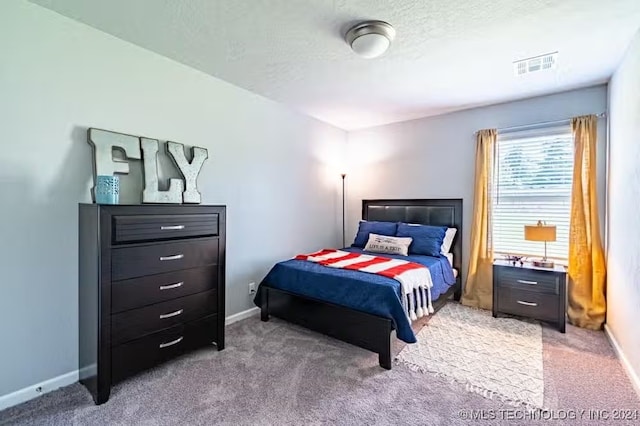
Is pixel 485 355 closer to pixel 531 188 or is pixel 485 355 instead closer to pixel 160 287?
pixel 531 188

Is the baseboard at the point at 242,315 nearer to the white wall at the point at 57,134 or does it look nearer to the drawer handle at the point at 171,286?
the drawer handle at the point at 171,286

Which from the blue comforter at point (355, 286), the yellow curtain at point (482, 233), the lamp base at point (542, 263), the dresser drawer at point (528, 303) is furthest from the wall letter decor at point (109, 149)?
the lamp base at point (542, 263)

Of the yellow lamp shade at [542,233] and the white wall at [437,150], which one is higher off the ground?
the white wall at [437,150]

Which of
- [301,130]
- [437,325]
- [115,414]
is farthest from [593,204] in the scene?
[115,414]

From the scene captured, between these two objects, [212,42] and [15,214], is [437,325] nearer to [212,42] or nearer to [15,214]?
[212,42]

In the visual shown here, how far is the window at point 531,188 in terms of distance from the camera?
323 centimetres

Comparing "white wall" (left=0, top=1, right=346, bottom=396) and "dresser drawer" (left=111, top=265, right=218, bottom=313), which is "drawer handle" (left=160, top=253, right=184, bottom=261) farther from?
"white wall" (left=0, top=1, right=346, bottom=396)

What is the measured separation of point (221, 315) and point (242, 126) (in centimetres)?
194

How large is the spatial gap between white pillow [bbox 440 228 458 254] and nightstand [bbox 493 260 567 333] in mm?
579

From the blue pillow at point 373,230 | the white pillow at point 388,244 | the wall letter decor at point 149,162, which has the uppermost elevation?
the wall letter decor at point 149,162

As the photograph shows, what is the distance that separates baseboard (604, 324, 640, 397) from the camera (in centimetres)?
195

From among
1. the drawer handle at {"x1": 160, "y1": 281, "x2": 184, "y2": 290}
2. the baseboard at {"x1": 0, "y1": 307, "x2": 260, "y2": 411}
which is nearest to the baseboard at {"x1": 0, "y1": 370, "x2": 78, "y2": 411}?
the baseboard at {"x1": 0, "y1": 307, "x2": 260, "y2": 411}

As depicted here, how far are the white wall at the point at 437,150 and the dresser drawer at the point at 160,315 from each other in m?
2.92

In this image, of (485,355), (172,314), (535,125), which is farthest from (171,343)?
(535,125)
